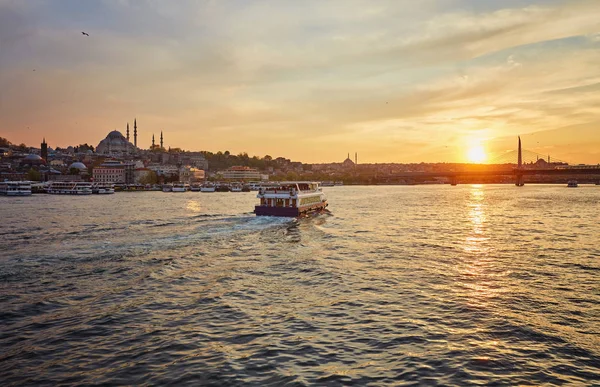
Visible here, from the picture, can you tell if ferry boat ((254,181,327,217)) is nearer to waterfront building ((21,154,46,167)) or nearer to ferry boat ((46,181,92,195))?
ferry boat ((46,181,92,195))

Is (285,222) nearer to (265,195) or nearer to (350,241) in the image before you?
(265,195)

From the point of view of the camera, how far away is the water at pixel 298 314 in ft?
31.8

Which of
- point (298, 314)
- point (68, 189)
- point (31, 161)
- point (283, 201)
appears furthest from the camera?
point (31, 161)

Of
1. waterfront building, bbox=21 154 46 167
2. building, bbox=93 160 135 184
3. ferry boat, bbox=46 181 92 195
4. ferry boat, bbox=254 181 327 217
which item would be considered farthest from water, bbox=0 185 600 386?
waterfront building, bbox=21 154 46 167

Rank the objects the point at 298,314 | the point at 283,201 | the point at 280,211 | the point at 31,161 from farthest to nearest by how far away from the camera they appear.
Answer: the point at 31,161
the point at 283,201
the point at 280,211
the point at 298,314

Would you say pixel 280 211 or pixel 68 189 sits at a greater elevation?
pixel 68 189

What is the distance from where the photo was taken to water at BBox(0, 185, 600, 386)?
9.69 meters

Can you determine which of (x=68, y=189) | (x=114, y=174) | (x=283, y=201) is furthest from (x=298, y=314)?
(x=114, y=174)

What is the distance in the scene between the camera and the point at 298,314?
13.4 m

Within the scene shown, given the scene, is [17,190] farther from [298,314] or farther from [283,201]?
[298,314]

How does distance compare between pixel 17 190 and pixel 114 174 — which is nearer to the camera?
pixel 17 190

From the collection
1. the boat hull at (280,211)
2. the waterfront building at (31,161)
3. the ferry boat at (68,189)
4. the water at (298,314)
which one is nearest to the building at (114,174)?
the waterfront building at (31,161)

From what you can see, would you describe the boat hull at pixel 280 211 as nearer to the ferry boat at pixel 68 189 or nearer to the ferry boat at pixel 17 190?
the ferry boat at pixel 68 189

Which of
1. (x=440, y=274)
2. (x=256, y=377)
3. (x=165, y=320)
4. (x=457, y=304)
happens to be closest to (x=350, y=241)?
(x=440, y=274)
